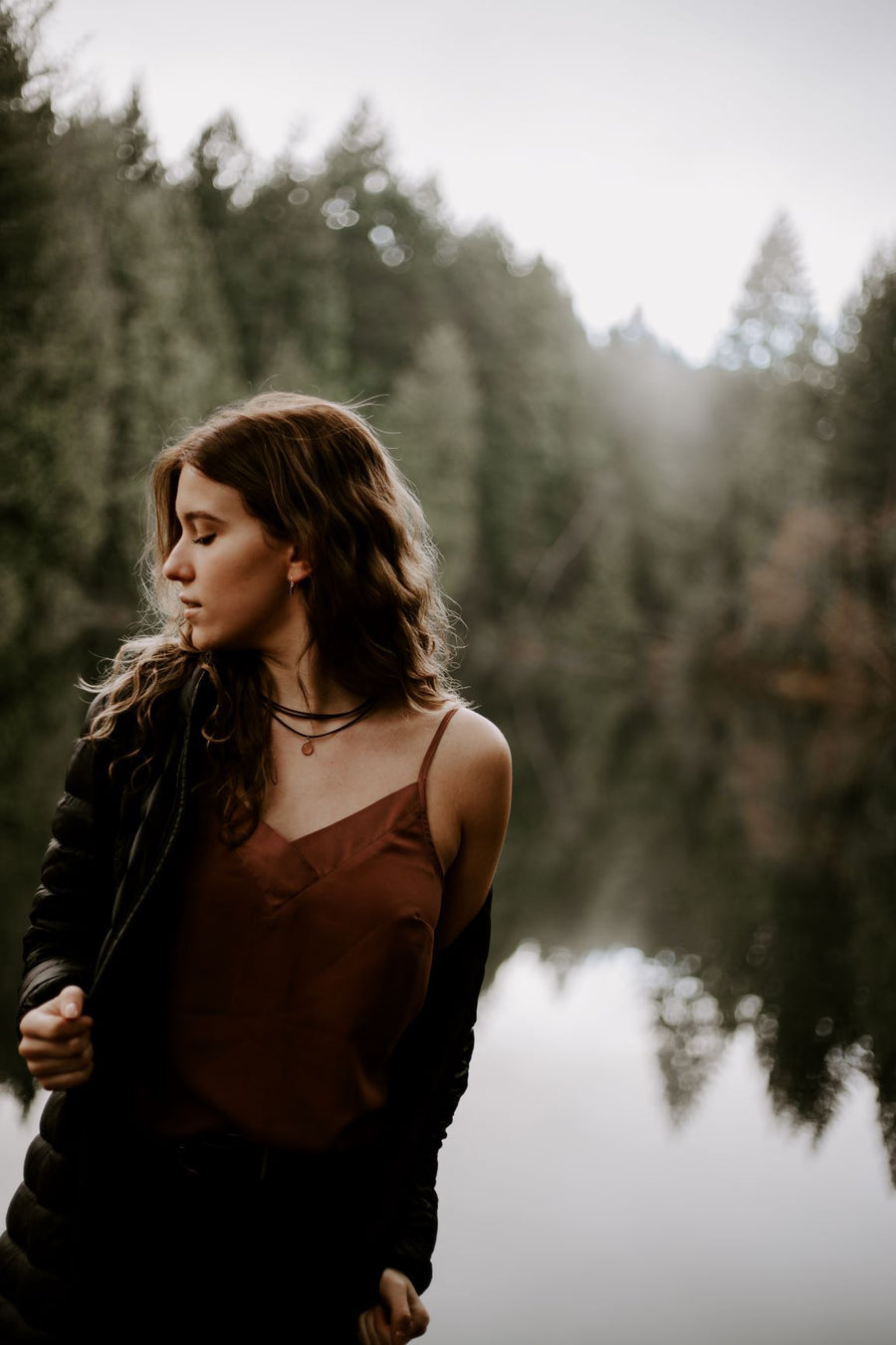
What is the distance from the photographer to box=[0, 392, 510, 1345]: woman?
73.9 inches

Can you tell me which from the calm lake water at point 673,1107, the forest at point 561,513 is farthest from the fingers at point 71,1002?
the calm lake water at point 673,1107

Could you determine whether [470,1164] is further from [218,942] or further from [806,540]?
[806,540]

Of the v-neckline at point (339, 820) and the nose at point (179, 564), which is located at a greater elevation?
the nose at point (179, 564)

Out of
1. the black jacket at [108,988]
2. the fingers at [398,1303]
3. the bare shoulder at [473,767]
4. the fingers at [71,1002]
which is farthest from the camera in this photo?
the bare shoulder at [473,767]

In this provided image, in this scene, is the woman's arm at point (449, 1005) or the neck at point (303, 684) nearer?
the woman's arm at point (449, 1005)

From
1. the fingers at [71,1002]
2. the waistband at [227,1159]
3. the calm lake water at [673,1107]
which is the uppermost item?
the fingers at [71,1002]

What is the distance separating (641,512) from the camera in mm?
57594

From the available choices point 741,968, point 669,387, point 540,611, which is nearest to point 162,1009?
point 741,968

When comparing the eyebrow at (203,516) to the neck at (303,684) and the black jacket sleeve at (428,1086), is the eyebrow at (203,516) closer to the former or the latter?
the neck at (303,684)

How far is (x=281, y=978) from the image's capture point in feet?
6.20

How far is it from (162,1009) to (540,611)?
56458 mm

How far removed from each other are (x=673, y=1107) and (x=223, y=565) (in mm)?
4803

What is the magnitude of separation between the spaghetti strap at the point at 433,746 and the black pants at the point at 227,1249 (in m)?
0.63

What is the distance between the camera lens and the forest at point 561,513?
9656 millimetres
